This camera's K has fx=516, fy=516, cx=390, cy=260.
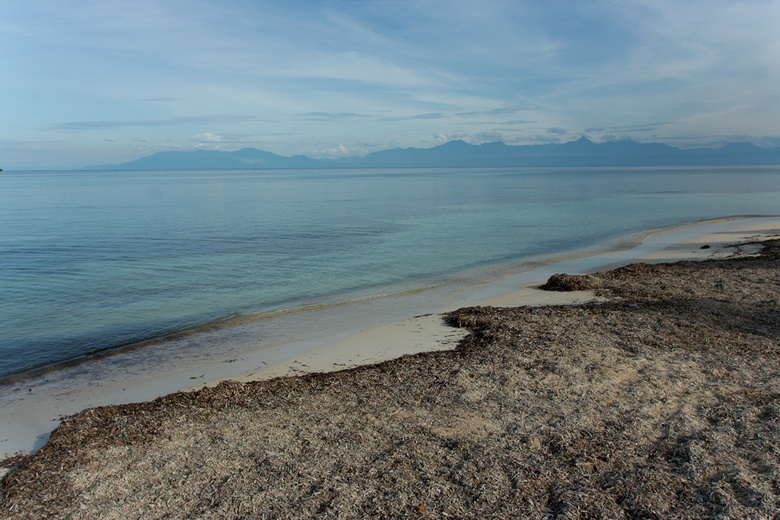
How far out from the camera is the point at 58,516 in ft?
16.1

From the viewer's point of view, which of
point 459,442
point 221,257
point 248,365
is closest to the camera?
point 459,442

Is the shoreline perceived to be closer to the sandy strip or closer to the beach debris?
the sandy strip

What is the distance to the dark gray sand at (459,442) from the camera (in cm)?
496

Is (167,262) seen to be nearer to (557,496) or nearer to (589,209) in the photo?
(557,496)

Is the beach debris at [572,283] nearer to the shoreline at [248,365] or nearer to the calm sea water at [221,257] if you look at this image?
the shoreline at [248,365]

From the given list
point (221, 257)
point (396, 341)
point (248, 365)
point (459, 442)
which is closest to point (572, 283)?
point (396, 341)

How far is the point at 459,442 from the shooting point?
605 cm

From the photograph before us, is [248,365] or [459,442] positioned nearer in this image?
[459,442]

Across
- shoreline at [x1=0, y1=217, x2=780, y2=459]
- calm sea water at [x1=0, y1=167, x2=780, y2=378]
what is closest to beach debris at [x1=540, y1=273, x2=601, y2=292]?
shoreline at [x1=0, y1=217, x2=780, y2=459]

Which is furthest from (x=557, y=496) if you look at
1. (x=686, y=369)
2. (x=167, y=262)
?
(x=167, y=262)

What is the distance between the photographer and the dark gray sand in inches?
195

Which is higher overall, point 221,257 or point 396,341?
point 221,257

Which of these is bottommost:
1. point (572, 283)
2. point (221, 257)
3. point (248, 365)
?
point (248, 365)

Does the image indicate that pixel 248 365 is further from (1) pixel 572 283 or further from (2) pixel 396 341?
(1) pixel 572 283
